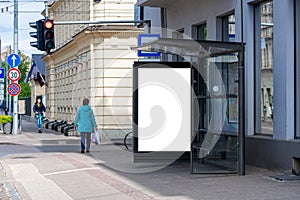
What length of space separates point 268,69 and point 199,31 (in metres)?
5.60

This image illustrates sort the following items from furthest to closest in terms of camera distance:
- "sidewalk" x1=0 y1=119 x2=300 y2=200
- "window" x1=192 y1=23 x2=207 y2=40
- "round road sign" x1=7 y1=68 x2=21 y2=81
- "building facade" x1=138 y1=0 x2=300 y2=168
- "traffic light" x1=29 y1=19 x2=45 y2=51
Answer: "round road sign" x1=7 y1=68 x2=21 y2=81
"traffic light" x1=29 y1=19 x2=45 y2=51
"window" x1=192 y1=23 x2=207 y2=40
"building facade" x1=138 y1=0 x2=300 y2=168
"sidewalk" x1=0 y1=119 x2=300 y2=200

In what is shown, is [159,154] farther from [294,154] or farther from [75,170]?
[294,154]

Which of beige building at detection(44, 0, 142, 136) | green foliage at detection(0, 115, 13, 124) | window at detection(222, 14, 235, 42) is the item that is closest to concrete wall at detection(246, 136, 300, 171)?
window at detection(222, 14, 235, 42)

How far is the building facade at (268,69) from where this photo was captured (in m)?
13.7

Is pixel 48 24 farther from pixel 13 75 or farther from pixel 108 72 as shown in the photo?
pixel 13 75

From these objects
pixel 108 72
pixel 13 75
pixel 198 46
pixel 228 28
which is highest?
pixel 228 28

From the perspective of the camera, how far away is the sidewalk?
11.1 meters

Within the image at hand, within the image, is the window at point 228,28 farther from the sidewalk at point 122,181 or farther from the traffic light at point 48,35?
the traffic light at point 48,35

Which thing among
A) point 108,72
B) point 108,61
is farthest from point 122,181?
point 108,61

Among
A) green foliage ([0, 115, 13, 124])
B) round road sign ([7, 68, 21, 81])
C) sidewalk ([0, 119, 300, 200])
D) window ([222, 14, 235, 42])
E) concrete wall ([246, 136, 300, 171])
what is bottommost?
sidewalk ([0, 119, 300, 200])

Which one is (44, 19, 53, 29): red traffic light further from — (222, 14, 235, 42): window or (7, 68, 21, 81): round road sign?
(7, 68, 21, 81): round road sign

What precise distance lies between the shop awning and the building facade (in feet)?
3.76

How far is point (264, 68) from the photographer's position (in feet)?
49.4

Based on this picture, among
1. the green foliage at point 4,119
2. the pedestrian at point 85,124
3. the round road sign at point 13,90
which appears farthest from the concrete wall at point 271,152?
the green foliage at point 4,119
